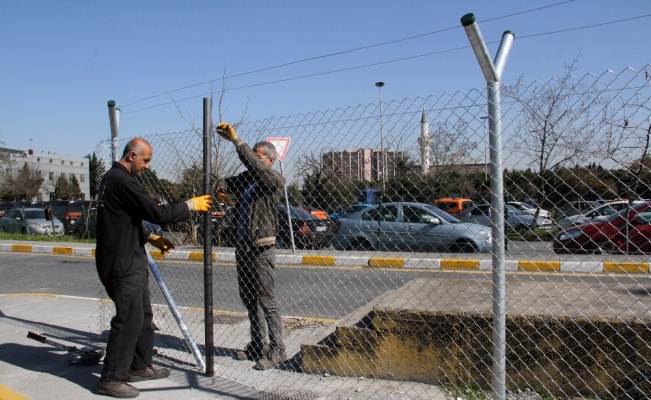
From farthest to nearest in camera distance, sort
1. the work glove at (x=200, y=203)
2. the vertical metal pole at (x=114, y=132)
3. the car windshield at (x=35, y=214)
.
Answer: the car windshield at (x=35, y=214)
the vertical metal pole at (x=114, y=132)
the work glove at (x=200, y=203)

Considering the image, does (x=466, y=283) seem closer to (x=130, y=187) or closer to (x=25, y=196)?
(x=130, y=187)

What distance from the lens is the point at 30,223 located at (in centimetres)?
2281

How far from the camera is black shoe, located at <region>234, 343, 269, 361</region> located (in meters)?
4.63

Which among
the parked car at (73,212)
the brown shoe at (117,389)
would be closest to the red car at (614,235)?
the brown shoe at (117,389)

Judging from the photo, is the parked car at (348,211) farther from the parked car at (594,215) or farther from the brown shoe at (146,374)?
the brown shoe at (146,374)

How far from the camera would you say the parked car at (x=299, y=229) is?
4.75m

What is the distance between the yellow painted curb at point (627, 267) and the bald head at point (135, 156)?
3371 mm

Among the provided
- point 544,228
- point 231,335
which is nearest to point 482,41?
point 544,228

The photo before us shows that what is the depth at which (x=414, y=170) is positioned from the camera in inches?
126

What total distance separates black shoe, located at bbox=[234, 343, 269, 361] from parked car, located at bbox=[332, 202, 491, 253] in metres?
1.18

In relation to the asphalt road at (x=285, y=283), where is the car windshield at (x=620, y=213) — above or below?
above

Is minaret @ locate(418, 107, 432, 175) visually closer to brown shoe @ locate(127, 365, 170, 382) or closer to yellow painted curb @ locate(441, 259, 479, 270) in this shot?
yellow painted curb @ locate(441, 259, 479, 270)

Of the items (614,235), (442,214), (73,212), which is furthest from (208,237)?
(73,212)

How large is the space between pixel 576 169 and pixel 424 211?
105 cm
